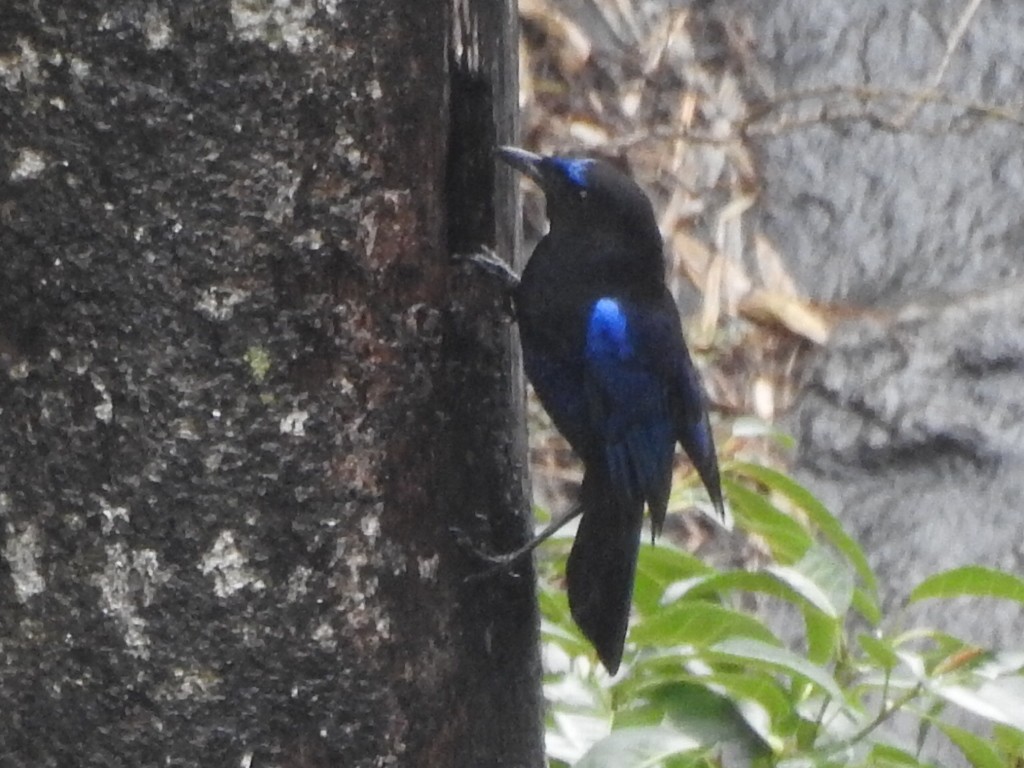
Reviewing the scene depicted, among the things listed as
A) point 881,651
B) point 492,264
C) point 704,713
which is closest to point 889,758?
point 881,651

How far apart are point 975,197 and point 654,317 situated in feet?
10.8

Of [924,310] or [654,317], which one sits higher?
[654,317]

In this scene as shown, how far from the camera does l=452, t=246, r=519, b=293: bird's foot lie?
203 centimetres

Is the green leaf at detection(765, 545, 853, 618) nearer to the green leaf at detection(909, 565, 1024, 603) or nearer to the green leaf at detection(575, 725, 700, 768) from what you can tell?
the green leaf at detection(909, 565, 1024, 603)

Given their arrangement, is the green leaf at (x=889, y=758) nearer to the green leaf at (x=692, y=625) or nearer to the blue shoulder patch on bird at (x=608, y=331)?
the green leaf at (x=692, y=625)

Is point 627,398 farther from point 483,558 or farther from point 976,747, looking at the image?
point 976,747

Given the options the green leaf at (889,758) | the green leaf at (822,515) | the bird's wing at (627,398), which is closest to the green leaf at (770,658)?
the green leaf at (889,758)

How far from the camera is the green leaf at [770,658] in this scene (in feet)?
6.84

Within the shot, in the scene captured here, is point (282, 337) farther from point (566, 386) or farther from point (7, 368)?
point (566, 386)

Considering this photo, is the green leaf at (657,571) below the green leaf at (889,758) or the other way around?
the other way around

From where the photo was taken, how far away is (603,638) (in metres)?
2.33

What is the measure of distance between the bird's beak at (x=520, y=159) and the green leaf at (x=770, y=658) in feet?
2.29

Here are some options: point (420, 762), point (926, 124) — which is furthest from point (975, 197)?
point (420, 762)

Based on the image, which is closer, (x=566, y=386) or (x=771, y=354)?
(x=566, y=386)
